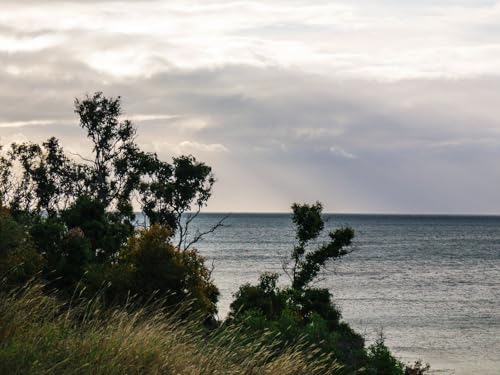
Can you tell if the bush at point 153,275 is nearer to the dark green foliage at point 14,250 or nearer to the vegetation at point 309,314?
the vegetation at point 309,314

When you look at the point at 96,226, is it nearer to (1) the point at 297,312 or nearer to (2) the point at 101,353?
(1) the point at 297,312

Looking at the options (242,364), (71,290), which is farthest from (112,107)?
(242,364)

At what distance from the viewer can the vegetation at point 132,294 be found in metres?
11.5

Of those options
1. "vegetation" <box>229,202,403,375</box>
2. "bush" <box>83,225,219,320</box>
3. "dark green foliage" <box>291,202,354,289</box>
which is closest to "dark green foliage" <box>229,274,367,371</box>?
"vegetation" <box>229,202,403,375</box>

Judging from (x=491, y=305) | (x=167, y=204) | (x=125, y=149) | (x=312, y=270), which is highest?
(x=125, y=149)

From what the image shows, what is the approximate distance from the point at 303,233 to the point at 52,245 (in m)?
21.6

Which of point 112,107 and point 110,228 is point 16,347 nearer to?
point 110,228

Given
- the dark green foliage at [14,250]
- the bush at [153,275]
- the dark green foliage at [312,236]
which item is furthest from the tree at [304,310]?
the dark green foliage at [14,250]

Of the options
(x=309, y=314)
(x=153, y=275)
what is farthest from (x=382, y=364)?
(x=309, y=314)

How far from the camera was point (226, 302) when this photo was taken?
74.6m

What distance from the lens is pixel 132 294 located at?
31.8m

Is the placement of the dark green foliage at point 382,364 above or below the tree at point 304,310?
below

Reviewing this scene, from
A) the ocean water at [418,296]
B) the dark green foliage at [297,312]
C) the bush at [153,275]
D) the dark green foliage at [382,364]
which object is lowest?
the ocean water at [418,296]

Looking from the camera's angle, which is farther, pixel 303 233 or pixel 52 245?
pixel 303 233
